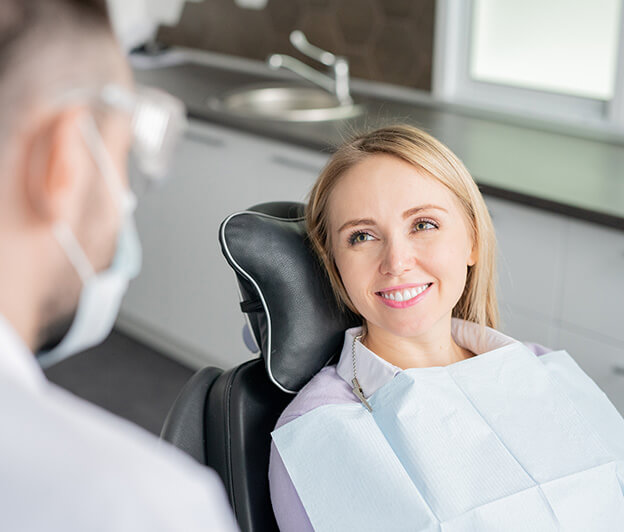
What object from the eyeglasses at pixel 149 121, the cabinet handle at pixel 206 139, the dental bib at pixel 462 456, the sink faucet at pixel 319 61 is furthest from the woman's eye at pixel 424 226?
the sink faucet at pixel 319 61

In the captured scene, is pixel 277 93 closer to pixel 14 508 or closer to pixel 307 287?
pixel 307 287

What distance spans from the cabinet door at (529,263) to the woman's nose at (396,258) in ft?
2.52

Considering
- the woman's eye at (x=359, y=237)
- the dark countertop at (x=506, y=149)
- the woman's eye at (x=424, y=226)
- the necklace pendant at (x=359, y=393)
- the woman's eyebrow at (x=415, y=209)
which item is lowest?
the necklace pendant at (x=359, y=393)

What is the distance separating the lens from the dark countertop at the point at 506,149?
1.93 m

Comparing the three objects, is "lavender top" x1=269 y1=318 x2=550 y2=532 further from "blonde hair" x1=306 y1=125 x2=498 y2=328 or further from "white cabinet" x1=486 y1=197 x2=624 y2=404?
"white cabinet" x1=486 y1=197 x2=624 y2=404

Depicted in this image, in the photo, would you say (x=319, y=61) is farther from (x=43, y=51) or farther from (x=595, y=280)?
(x=43, y=51)

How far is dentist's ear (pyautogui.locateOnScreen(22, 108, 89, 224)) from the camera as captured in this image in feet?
1.96

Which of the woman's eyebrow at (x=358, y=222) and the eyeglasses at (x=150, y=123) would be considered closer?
the eyeglasses at (x=150, y=123)

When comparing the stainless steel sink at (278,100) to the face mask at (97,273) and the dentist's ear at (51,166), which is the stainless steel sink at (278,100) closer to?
the face mask at (97,273)

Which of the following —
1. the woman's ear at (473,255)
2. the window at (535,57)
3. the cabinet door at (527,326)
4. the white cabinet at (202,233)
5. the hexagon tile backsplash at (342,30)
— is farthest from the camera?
the hexagon tile backsplash at (342,30)

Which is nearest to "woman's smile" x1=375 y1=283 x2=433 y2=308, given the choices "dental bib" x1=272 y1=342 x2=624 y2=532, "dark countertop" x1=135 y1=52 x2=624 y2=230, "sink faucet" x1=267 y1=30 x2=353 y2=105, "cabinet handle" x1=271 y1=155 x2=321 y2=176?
"dental bib" x1=272 y1=342 x2=624 y2=532

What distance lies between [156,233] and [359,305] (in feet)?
5.93

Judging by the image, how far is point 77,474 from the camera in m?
0.52

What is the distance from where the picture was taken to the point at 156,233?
9.87 feet
